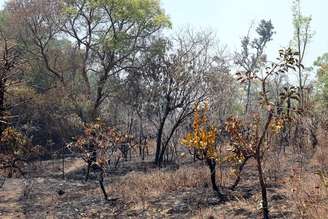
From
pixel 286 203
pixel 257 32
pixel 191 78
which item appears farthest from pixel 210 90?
pixel 257 32

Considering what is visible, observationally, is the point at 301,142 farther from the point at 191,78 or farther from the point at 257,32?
the point at 257,32

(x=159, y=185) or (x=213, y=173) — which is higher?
(x=213, y=173)

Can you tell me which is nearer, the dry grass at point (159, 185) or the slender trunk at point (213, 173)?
the slender trunk at point (213, 173)

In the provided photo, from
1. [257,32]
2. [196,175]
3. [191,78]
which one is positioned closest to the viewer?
[196,175]

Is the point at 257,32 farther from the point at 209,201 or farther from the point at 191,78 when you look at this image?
the point at 209,201

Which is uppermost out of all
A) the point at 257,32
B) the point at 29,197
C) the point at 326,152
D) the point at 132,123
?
the point at 257,32

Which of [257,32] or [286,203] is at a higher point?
[257,32]

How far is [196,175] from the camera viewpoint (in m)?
14.6

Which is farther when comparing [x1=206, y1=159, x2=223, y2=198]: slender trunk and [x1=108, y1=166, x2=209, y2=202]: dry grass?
[x1=108, y1=166, x2=209, y2=202]: dry grass

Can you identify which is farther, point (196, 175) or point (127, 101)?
point (127, 101)

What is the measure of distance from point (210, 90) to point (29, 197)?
35.4 ft

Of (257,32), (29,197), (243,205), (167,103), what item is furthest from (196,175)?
(257,32)

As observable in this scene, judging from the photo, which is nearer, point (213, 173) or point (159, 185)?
point (213, 173)

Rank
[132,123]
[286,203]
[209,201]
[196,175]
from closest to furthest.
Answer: [286,203] < [209,201] < [196,175] < [132,123]
